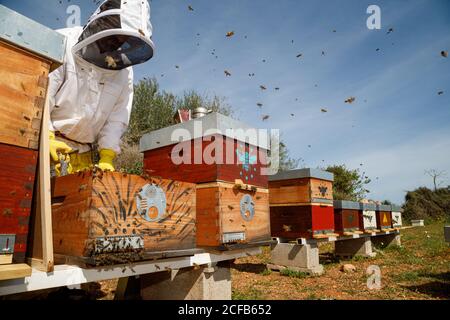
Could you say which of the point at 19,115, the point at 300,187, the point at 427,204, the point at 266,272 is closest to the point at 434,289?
the point at 300,187

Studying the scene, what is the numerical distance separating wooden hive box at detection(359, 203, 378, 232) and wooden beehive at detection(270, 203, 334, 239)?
2115 mm

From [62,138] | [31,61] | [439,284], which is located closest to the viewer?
[31,61]

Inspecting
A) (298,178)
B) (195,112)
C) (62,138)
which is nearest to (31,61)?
(62,138)

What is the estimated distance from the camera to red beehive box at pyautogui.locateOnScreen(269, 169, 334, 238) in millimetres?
5234

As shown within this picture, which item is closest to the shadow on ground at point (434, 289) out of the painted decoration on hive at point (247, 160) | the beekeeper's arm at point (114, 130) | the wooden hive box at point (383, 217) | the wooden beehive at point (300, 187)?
the wooden beehive at point (300, 187)

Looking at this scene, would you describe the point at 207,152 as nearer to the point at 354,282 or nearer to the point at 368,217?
the point at 354,282

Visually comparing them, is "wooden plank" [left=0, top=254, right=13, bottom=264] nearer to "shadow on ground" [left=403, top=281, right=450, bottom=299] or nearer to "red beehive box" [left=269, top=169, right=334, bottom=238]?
"red beehive box" [left=269, top=169, right=334, bottom=238]

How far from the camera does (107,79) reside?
2.70 m

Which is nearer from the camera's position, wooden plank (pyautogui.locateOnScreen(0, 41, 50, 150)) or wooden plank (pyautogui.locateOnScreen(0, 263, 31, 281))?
wooden plank (pyautogui.locateOnScreen(0, 263, 31, 281))

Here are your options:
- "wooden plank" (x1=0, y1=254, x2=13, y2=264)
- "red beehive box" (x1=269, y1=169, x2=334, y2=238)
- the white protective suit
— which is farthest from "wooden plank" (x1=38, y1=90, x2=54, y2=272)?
"red beehive box" (x1=269, y1=169, x2=334, y2=238)

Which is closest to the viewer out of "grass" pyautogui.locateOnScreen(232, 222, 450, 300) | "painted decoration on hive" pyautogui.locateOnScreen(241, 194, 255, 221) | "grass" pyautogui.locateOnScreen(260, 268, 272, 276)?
"painted decoration on hive" pyautogui.locateOnScreen(241, 194, 255, 221)

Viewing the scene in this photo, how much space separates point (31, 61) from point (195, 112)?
1.90 meters
